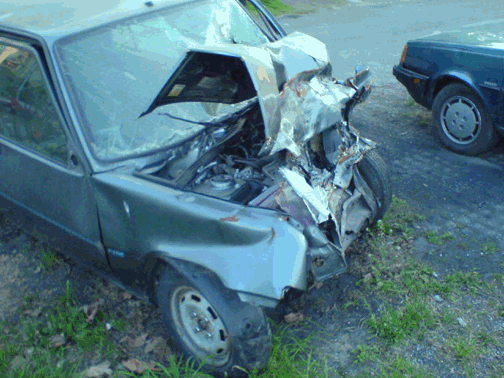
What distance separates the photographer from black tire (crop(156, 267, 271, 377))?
230cm

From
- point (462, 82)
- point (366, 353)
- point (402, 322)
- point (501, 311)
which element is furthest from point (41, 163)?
point (462, 82)

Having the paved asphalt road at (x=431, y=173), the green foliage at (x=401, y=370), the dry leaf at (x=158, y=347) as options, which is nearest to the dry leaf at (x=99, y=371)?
the dry leaf at (x=158, y=347)

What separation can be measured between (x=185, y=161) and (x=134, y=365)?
122cm

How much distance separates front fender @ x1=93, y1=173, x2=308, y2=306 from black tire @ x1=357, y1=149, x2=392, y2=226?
1289 mm

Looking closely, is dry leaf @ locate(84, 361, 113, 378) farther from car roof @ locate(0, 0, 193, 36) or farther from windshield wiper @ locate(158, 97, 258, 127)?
car roof @ locate(0, 0, 193, 36)

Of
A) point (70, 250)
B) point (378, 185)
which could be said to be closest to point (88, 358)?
point (70, 250)

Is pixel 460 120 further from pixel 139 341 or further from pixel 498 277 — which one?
pixel 139 341

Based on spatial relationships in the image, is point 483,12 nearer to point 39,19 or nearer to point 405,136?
point 405,136

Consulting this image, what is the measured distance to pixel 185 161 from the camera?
114 inches

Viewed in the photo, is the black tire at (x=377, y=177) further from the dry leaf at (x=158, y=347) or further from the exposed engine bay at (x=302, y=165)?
the dry leaf at (x=158, y=347)

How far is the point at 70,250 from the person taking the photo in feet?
9.82

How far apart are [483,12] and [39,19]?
37.7 ft

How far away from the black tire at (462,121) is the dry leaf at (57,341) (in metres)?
3.88

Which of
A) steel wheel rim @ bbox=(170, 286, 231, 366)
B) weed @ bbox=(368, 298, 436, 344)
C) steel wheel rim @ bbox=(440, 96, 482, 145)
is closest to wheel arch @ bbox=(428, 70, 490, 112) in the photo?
steel wheel rim @ bbox=(440, 96, 482, 145)
